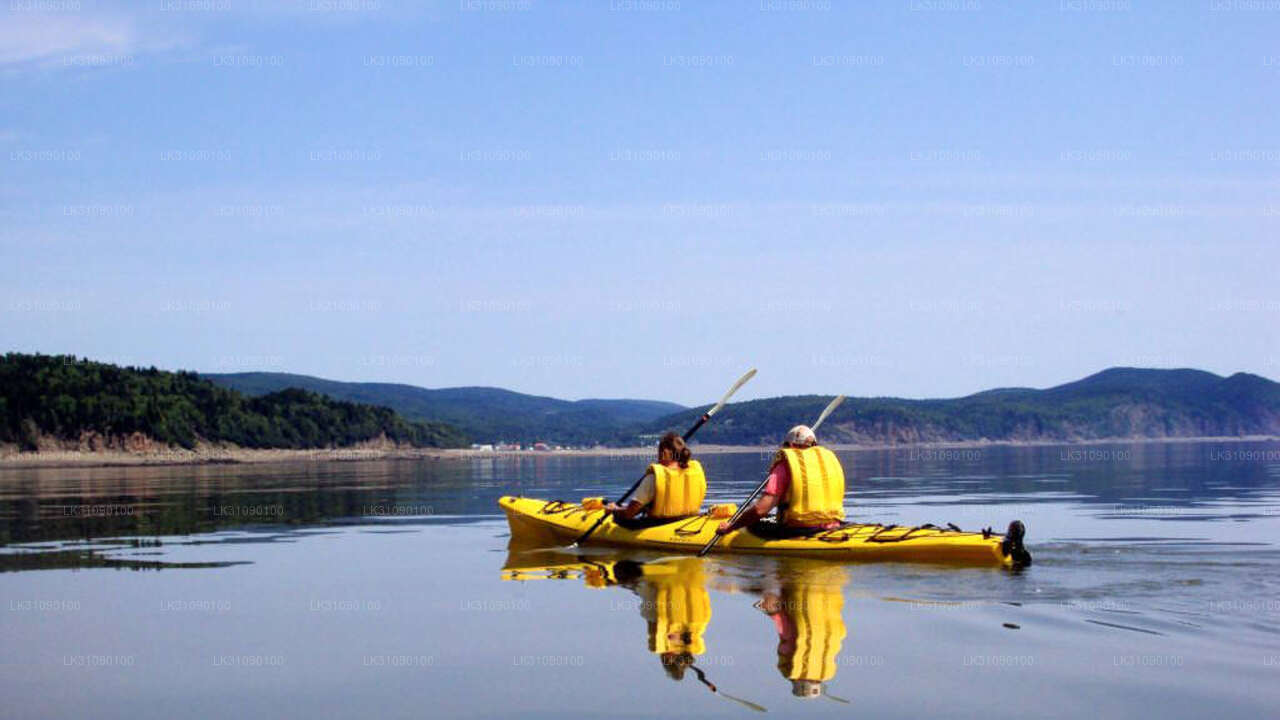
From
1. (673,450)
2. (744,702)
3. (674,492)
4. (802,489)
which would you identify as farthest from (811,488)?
(744,702)

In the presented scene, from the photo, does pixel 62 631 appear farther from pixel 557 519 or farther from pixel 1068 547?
pixel 1068 547

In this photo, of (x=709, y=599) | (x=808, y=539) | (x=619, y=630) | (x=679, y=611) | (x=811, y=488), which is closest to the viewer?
(x=619, y=630)

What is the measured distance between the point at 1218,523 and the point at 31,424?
4595 inches

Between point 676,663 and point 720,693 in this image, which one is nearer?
point 720,693

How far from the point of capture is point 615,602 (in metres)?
15.3

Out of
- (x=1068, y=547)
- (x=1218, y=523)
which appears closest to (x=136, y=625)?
(x=1068, y=547)

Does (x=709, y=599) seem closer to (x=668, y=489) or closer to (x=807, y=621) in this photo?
(x=807, y=621)

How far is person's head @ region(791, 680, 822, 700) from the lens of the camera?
9.66m

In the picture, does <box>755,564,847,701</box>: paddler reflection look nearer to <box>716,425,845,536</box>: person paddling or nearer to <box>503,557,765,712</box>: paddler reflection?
<box>503,557,765,712</box>: paddler reflection

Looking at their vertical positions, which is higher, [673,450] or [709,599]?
[673,450]

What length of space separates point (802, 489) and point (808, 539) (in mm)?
756

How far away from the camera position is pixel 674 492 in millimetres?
21328

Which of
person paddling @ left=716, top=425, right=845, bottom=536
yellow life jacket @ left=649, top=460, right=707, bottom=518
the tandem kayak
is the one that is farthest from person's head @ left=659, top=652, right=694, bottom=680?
yellow life jacket @ left=649, top=460, right=707, bottom=518

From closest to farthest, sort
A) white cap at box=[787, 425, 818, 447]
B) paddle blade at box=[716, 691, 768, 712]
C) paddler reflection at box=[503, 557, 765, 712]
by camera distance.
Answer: paddle blade at box=[716, 691, 768, 712] → paddler reflection at box=[503, 557, 765, 712] → white cap at box=[787, 425, 818, 447]
